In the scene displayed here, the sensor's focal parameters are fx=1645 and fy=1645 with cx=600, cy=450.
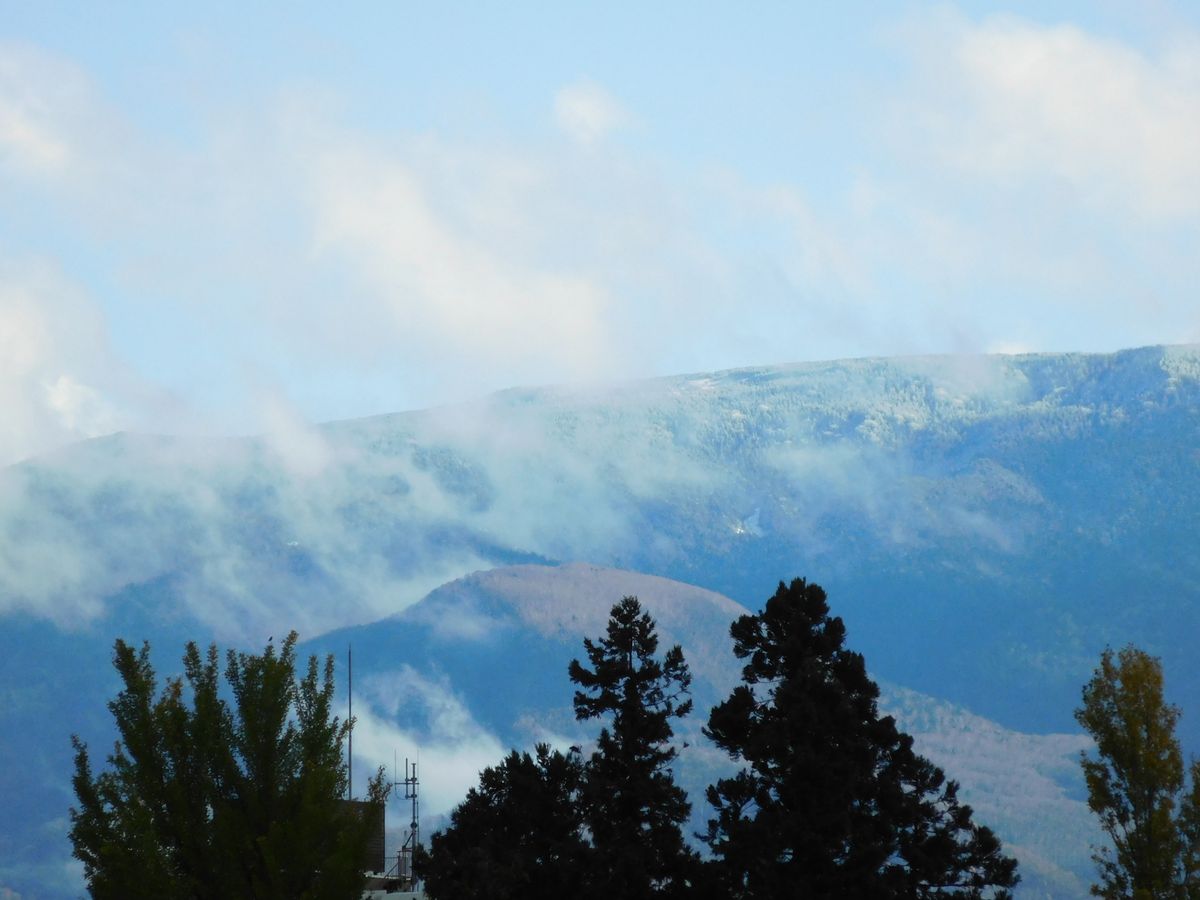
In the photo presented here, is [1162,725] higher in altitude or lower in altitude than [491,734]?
lower

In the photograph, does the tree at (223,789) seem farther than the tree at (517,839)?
No

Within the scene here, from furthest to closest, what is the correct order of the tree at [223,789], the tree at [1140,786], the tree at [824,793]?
1. the tree at [1140,786]
2. the tree at [824,793]
3. the tree at [223,789]

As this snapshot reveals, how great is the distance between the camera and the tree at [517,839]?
42250mm

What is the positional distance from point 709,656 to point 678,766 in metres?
34.9

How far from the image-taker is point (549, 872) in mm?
43750

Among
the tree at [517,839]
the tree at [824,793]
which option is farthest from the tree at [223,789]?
the tree at [824,793]

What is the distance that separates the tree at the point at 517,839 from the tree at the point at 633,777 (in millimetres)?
680

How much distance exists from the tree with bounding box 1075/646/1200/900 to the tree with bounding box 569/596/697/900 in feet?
36.3

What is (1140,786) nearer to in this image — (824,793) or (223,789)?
(824,793)

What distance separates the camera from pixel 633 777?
44.6 meters

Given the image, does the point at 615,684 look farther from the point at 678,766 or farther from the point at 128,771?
the point at 678,766

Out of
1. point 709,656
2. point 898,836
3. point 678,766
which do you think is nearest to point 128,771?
point 898,836

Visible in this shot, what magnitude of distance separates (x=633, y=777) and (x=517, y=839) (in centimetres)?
360

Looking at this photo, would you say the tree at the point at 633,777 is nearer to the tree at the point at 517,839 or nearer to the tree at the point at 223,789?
the tree at the point at 517,839
